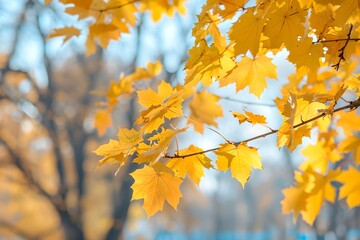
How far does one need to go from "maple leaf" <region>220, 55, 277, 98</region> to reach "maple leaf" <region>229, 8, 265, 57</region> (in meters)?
0.11

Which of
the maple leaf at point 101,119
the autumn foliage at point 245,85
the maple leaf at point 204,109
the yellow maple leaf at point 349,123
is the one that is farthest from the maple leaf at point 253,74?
the maple leaf at point 101,119

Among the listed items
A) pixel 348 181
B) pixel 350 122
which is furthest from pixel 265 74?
pixel 350 122

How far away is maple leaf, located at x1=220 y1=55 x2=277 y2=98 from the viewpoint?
2.99 feet

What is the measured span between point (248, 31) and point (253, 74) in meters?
0.19

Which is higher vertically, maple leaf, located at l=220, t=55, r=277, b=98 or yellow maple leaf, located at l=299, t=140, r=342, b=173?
maple leaf, located at l=220, t=55, r=277, b=98

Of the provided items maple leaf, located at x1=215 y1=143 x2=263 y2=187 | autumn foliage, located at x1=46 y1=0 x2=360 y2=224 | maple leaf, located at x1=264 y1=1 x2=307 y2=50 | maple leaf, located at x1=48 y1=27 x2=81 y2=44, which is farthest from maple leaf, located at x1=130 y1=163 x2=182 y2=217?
maple leaf, located at x1=48 y1=27 x2=81 y2=44

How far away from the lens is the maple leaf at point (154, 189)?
0.84m

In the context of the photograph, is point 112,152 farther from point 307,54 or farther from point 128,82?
point 128,82

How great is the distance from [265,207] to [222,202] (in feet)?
11.8

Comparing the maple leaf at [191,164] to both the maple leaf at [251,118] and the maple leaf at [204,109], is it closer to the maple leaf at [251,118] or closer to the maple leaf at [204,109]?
the maple leaf at [251,118]

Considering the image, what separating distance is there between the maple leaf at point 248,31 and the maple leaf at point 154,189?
292 mm

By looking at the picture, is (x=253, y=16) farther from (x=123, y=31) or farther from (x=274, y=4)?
(x=123, y=31)

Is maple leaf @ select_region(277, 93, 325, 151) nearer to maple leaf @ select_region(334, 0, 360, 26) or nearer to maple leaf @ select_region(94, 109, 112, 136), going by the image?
maple leaf @ select_region(334, 0, 360, 26)

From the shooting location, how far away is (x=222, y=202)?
3077 centimetres
